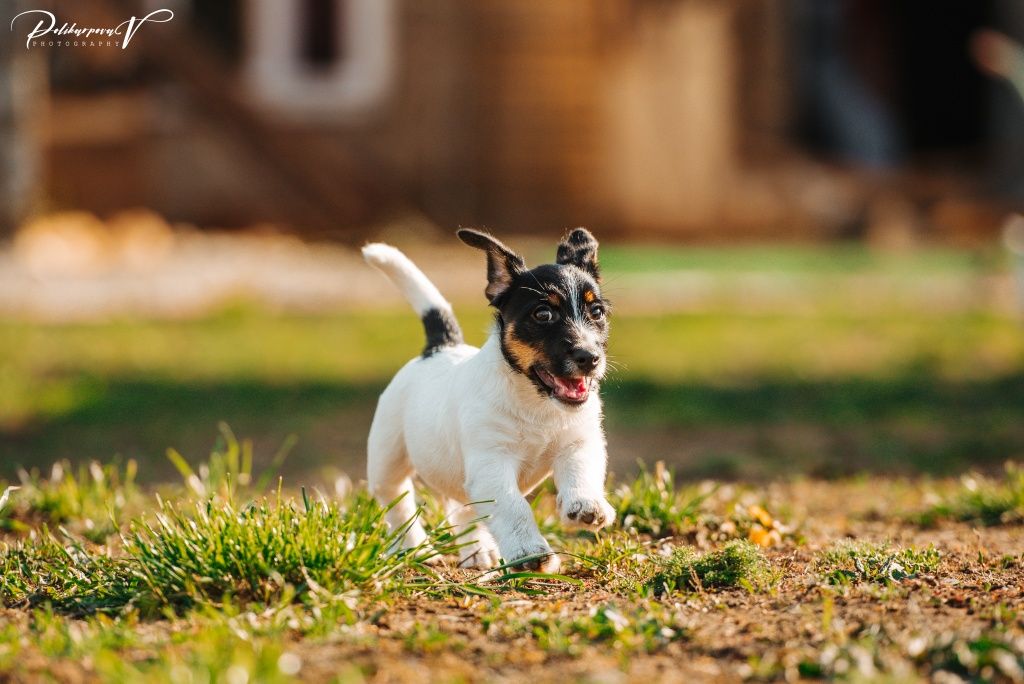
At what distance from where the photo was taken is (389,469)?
4500 millimetres

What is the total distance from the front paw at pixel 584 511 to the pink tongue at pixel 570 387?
299 mm

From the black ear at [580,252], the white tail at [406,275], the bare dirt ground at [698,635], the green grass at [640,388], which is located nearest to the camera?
the bare dirt ground at [698,635]

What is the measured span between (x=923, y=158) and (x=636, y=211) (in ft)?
20.8

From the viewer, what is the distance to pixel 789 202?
61.5ft

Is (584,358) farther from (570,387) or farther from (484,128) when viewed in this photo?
(484,128)

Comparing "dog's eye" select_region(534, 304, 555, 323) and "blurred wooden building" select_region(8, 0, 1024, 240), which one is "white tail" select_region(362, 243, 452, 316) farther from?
"blurred wooden building" select_region(8, 0, 1024, 240)

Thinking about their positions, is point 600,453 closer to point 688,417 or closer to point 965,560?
point 965,560

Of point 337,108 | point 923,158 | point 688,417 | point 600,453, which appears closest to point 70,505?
point 600,453

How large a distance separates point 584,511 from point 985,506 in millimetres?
2120

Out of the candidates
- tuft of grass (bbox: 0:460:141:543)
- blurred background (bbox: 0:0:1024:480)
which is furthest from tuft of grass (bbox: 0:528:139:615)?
blurred background (bbox: 0:0:1024:480)

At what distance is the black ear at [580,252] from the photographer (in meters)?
4.27

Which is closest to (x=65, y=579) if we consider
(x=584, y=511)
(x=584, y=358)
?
(x=584, y=511)

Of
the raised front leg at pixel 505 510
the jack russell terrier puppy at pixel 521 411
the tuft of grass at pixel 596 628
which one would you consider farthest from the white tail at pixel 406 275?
the tuft of grass at pixel 596 628

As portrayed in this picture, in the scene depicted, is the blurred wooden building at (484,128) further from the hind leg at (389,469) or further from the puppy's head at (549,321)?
the puppy's head at (549,321)
